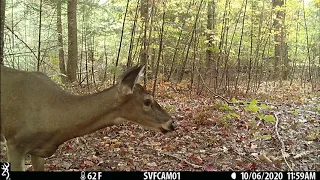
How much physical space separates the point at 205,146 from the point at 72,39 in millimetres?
7902

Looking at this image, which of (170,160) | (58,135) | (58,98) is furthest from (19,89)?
(170,160)

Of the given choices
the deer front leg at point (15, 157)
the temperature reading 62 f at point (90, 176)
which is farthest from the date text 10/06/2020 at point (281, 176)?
the deer front leg at point (15, 157)

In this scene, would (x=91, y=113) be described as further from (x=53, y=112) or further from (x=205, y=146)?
(x=205, y=146)

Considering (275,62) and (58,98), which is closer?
(58,98)

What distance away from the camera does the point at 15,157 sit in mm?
4188

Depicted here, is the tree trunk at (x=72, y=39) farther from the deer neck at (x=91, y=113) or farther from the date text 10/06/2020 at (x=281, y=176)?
the date text 10/06/2020 at (x=281, y=176)

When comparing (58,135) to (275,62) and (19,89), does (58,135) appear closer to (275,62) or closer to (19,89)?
(19,89)

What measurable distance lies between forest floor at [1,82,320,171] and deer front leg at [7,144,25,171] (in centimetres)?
131

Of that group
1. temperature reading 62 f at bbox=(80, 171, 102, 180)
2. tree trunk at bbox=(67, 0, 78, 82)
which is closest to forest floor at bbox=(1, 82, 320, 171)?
temperature reading 62 f at bbox=(80, 171, 102, 180)

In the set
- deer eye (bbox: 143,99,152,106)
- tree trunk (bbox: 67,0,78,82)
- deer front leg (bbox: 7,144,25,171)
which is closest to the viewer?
deer front leg (bbox: 7,144,25,171)

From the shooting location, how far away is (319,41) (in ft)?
64.6

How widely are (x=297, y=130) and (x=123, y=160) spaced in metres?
4.14

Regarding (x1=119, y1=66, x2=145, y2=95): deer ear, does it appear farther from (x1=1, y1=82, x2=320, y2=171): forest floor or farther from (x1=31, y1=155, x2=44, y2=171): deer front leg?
(x1=31, y1=155, x2=44, y2=171): deer front leg

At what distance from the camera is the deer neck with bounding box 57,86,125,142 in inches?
175
